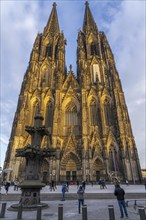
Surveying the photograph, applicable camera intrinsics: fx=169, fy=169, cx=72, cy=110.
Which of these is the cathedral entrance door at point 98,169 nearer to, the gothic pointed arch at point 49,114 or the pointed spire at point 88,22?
the gothic pointed arch at point 49,114

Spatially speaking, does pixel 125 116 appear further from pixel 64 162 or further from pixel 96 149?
pixel 64 162

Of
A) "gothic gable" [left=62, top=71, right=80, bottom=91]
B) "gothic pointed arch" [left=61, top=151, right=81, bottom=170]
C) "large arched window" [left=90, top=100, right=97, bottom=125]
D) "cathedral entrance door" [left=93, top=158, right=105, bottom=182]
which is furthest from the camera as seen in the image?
"gothic gable" [left=62, top=71, right=80, bottom=91]

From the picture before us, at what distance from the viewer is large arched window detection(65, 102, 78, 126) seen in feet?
100

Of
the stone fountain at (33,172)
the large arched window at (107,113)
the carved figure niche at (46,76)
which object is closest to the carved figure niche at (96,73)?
the large arched window at (107,113)

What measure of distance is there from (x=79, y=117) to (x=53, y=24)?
33175 mm

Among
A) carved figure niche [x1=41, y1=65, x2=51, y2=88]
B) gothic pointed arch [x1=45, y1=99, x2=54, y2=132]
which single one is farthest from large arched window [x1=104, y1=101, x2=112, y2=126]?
carved figure niche [x1=41, y1=65, x2=51, y2=88]

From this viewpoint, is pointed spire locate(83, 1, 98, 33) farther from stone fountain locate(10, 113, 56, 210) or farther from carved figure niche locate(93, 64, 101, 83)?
stone fountain locate(10, 113, 56, 210)

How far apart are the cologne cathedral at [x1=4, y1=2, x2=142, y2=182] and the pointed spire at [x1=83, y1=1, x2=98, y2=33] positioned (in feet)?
19.7

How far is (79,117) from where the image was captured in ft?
101

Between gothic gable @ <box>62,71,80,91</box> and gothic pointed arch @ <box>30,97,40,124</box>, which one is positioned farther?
gothic gable @ <box>62,71,80,91</box>

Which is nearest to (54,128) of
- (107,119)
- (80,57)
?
(107,119)

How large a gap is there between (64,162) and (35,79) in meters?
18.1

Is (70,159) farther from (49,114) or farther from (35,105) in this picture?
(35,105)

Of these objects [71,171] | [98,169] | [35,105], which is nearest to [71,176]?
[71,171]
